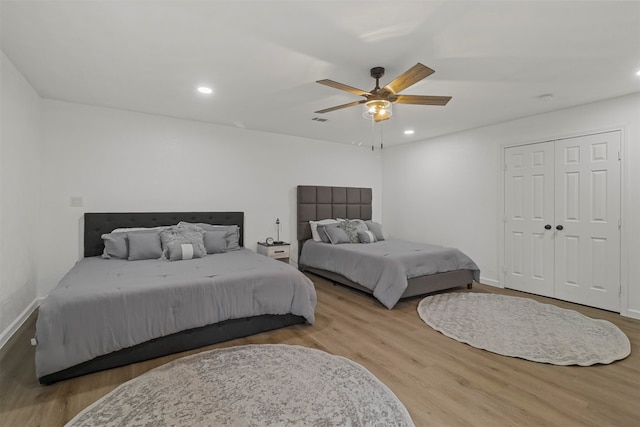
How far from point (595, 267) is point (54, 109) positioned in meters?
6.67

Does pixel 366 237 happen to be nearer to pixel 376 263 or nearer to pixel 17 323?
pixel 376 263

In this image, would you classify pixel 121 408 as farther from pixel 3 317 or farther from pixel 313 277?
pixel 313 277

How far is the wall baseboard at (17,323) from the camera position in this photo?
8.54 ft

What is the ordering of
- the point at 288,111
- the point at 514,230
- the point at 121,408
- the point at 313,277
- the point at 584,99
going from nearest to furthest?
1. the point at 121,408
2. the point at 584,99
3. the point at 288,111
4. the point at 514,230
5. the point at 313,277

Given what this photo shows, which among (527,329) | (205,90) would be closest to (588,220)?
(527,329)

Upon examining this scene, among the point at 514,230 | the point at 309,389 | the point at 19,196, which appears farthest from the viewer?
the point at 514,230

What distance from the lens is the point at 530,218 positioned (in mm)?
4207

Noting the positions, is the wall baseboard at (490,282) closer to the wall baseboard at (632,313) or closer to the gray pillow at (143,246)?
the wall baseboard at (632,313)

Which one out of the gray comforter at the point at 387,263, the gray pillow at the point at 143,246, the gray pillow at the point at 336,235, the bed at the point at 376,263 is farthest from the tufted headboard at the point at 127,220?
the gray comforter at the point at 387,263

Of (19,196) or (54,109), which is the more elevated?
(54,109)

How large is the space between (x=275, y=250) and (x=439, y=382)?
304 centimetres

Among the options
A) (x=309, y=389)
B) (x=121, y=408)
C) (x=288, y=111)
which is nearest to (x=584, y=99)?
(x=288, y=111)

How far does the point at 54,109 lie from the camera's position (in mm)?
3605

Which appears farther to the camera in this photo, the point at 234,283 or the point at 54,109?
the point at 54,109
